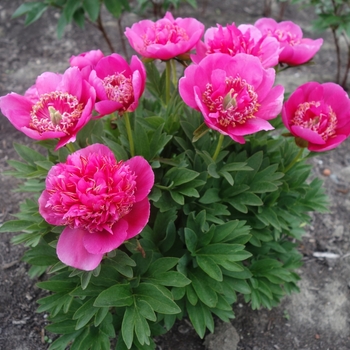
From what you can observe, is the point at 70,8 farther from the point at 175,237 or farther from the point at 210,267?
the point at 210,267

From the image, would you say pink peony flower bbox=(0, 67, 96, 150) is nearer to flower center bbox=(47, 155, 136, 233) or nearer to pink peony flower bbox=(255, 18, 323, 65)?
flower center bbox=(47, 155, 136, 233)

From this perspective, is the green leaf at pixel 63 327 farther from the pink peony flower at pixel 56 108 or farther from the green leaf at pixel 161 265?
the pink peony flower at pixel 56 108

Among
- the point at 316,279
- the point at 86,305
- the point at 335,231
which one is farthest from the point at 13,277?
the point at 335,231

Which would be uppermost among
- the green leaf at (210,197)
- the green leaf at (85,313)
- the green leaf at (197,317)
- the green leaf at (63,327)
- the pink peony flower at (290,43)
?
the pink peony flower at (290,43)

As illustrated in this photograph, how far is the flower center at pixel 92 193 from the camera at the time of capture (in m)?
1.09

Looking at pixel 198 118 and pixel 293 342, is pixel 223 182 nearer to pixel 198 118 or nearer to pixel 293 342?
pixel 198 118

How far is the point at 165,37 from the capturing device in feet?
4.70

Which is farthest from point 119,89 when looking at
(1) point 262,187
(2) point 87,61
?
(1) point 262,187

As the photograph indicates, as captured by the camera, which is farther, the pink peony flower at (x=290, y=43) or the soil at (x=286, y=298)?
the soil at (x=286, y=298)

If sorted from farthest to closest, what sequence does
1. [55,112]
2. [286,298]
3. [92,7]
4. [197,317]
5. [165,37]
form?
1. [92,7]
2. [286,298]
3. [197,317]
4. [165,37]
5. [55,112]

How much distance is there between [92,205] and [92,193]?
31 millimetres

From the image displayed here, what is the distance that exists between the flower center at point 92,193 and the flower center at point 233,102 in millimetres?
331

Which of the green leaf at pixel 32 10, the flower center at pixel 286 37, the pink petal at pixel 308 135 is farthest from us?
the green leaf at pixel 32 10

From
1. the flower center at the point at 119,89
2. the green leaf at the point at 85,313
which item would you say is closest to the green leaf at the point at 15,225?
the green leaf at the point at 85,313
